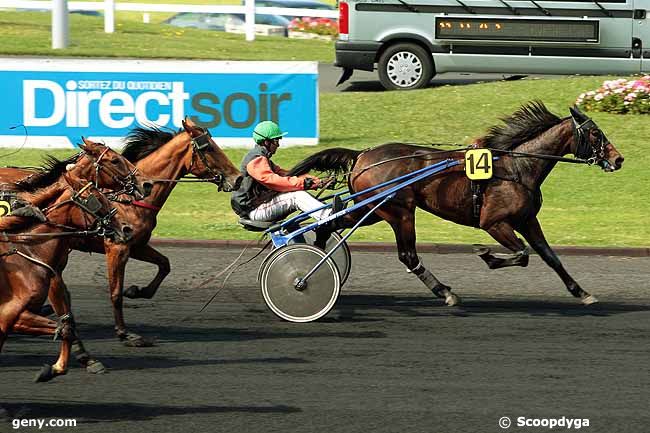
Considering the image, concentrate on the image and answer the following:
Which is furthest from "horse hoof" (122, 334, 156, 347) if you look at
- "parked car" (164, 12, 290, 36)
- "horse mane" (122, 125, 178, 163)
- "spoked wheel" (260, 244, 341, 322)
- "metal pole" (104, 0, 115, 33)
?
"parked car" (164, 12, 290, 36)

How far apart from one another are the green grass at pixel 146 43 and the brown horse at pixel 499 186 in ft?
49.3

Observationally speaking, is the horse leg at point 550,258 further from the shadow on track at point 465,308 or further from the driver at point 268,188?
the driver at point 268,188

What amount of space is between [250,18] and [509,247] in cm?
1820

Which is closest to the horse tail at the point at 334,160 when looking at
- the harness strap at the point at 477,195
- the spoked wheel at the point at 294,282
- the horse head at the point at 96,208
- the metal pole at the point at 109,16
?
the harness strap at the point at 477,195

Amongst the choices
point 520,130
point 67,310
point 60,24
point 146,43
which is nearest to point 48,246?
point 67,310

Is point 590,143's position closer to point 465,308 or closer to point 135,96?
point 465,308

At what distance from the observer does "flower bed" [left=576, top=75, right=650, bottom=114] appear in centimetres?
1967

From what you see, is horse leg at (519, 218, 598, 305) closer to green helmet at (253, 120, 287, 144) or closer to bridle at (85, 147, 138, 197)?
green helmet at (253, 120, 287, 144)

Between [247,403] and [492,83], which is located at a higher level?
[492,83]

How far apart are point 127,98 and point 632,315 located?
914 centimetres

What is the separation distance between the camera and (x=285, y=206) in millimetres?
10711

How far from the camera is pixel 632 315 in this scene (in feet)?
35.1

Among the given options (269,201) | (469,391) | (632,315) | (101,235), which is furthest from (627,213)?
(101,235)

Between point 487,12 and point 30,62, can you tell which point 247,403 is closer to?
point 30,62
